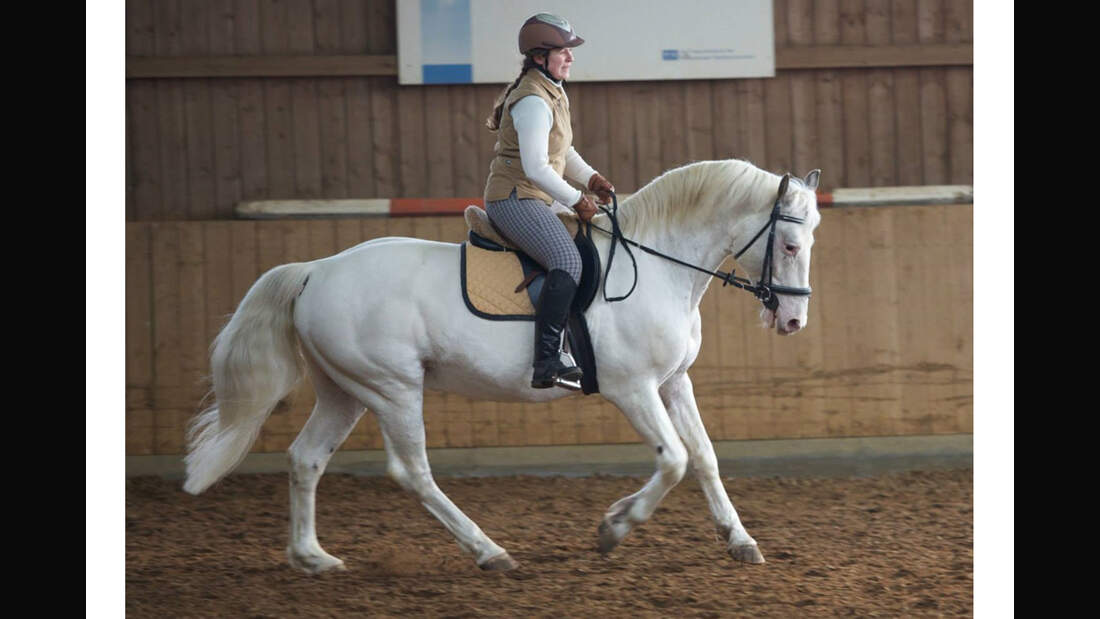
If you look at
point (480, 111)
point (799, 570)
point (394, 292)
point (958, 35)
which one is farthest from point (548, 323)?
point (958, 35)

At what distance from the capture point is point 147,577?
4840 mm

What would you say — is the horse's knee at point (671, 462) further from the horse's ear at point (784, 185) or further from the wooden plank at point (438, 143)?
the wooden plank at point (438, 143)

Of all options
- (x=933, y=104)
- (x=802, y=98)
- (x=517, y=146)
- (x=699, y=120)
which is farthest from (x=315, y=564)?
(x=933, y=104)

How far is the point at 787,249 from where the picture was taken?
4637 mm

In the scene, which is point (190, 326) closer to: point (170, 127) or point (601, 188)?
point (170, 127)

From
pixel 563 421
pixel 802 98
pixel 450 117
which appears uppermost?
pixel 802 98

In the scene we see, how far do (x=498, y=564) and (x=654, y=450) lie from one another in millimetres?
788

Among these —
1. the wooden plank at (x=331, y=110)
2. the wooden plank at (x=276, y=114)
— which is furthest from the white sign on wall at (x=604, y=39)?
the wooden plank at (x=276, y=114)

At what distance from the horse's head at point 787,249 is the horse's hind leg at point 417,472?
1.45 meters

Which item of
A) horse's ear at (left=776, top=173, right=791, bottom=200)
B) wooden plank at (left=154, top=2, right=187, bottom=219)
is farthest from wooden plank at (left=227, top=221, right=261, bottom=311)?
horse's ear at (left=776, top=173, right=791, bottom=200)

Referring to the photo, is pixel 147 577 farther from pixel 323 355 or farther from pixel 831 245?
pixel 831 245

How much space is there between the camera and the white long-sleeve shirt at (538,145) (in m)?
4.53

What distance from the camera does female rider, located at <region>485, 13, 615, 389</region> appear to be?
179 inches
